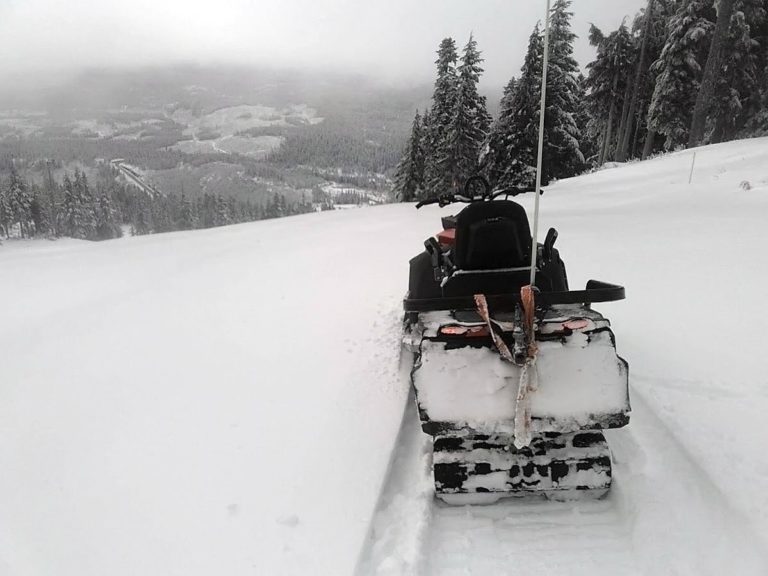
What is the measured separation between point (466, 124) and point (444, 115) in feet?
6.81

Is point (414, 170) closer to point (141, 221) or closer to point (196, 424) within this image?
point (196, 424)

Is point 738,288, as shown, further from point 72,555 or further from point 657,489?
point 72,555

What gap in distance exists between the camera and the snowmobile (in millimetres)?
2266

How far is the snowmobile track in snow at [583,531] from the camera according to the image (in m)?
2.07

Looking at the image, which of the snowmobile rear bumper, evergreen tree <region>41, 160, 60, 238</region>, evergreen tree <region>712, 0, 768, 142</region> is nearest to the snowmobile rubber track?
the snowmobile rear bumper

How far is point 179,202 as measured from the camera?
106375mm

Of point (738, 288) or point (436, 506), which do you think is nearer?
point (436, 506)

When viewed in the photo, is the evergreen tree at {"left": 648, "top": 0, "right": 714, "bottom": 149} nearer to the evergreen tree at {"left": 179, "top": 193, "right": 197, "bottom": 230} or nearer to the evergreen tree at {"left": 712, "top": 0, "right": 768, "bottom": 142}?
the evergreen tree at {"left": 712, "top": 0, "right": 768, "bottom": 142}

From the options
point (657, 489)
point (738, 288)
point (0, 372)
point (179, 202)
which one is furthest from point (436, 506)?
point (179, 202)

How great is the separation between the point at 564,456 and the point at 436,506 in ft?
2.42

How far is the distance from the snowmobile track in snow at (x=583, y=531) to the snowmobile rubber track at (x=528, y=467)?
0.13 meters

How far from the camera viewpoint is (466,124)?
27500mm

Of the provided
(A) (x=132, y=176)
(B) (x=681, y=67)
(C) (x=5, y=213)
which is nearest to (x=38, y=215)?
(C) (x=5, y=213)

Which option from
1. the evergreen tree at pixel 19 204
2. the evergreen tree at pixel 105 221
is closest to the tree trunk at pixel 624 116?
the evergreen tree at pixel 19 204
